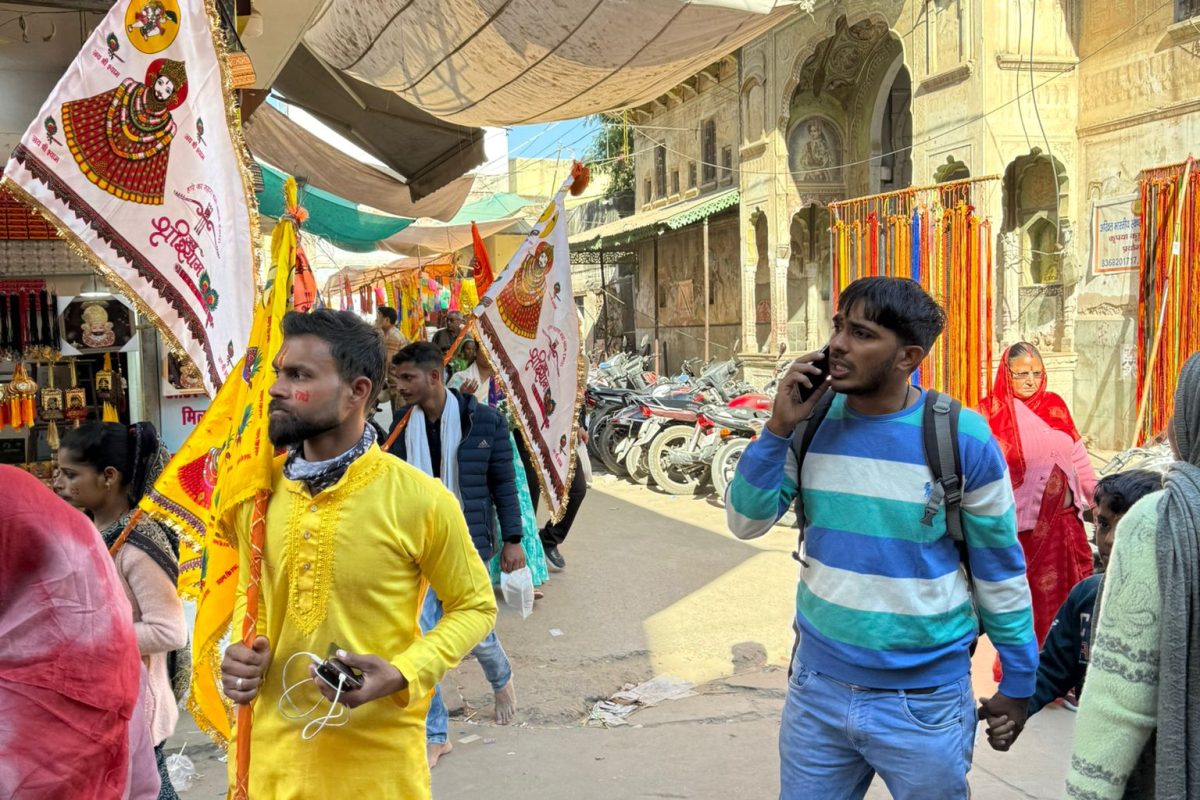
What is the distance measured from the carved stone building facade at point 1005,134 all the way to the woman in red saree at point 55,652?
8.35 m

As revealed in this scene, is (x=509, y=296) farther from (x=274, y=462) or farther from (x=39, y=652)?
(x=39, y=652)

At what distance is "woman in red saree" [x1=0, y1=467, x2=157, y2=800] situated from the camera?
5.06 ft

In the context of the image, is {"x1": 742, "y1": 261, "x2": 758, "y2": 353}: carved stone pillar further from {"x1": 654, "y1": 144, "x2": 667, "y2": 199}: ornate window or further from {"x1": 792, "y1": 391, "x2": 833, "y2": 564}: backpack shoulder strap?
{"x1": 792, "y1": 391, "x2": 833, "y2": 564}: backpack shoulder strap

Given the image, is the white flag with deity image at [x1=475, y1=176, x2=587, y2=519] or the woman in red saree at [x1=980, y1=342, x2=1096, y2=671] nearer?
the woman in red saree at [x1=980, y1=342, x2=1096, y2=671]

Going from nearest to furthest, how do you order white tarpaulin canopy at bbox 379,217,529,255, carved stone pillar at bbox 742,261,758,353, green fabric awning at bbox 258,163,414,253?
green fabric awning at bbox 258,163,414,253
white tarpaulin canopy at bbox 379,217,529,255
carved stone pillar at bbox 742,261,758,353

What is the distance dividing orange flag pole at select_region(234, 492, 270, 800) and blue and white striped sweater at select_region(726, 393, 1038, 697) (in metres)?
1.17

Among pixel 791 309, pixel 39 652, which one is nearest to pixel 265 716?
pixel 39 652

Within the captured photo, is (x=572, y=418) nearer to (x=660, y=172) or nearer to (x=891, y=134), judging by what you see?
(x=891, y=134)

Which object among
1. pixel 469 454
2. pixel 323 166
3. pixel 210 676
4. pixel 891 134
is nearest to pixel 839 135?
pixel 891 134

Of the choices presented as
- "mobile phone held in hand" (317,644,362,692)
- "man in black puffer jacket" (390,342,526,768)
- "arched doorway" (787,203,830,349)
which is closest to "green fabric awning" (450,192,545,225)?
"arched doorway" (787,203,830,349)

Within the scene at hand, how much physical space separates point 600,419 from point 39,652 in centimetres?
1032

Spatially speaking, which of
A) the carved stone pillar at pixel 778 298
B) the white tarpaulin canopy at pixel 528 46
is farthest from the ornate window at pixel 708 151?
the white tarpaulin canopy at pixel 528 46

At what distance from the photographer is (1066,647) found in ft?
8.13

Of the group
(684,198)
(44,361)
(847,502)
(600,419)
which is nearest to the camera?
(847,502)
